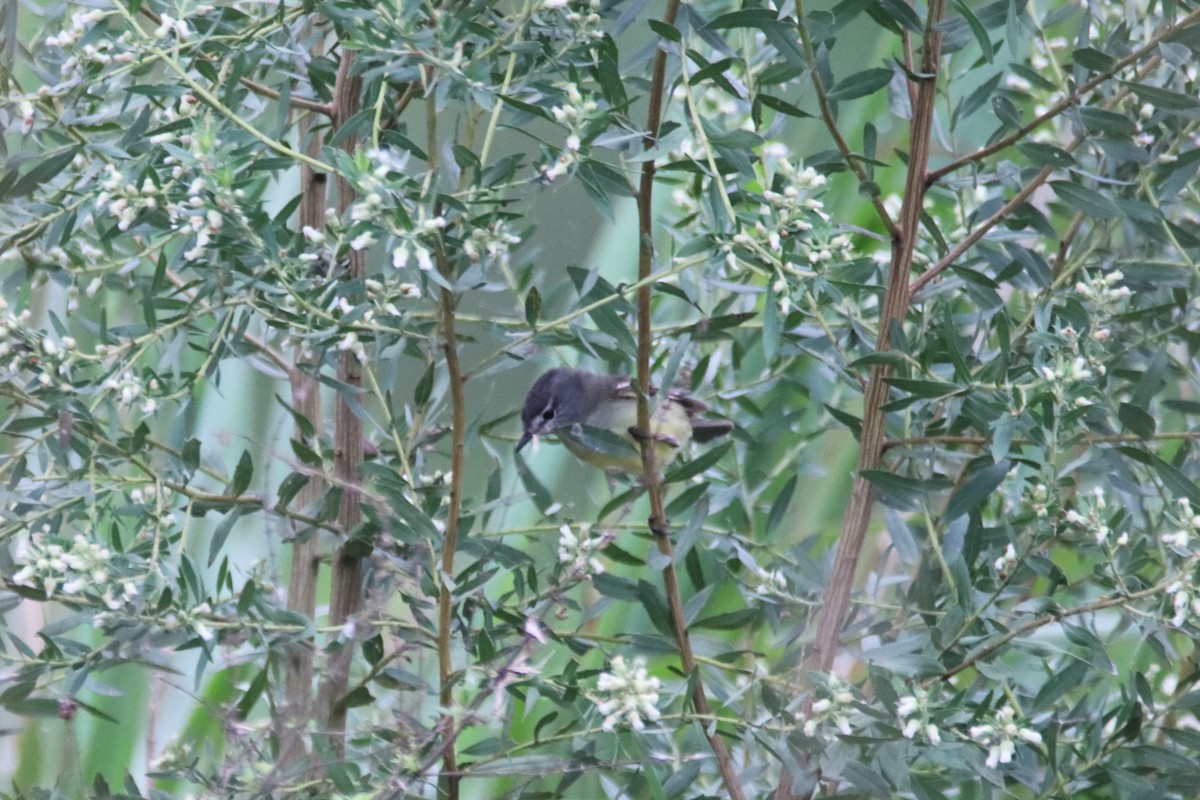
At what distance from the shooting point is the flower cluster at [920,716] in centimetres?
101

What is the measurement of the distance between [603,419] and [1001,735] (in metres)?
1.06

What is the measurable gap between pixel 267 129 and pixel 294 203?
0.29 feet

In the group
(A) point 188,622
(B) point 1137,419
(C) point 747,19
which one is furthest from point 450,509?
(B) point 1137,419

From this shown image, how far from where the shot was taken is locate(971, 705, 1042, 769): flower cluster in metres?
1.02

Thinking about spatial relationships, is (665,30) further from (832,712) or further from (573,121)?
(832,712)

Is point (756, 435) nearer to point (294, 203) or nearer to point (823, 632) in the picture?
point (823, 632)

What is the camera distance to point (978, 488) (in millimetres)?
1085

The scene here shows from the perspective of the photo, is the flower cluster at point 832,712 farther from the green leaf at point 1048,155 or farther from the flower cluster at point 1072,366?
the green leaf at point 1048,155

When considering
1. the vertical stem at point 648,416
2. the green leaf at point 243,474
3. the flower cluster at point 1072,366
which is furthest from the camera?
the green leaf at point 243,474

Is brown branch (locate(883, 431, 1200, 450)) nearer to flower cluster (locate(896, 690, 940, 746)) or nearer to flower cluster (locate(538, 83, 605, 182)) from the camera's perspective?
flower cluster (locate(896, 690, 940, 746))

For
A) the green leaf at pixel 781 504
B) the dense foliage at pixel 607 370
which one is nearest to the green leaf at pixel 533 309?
the dense foliage at pixel 607 370

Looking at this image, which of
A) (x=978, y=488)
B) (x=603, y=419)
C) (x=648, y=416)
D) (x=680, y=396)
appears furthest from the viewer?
(x=603, y=419)

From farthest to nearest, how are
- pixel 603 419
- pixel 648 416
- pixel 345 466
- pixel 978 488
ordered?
1. pixel 603 419
2. pixel 345 466
3. pixel 648 416
4. pixel 978 488

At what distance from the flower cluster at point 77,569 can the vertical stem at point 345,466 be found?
23 centimetres
